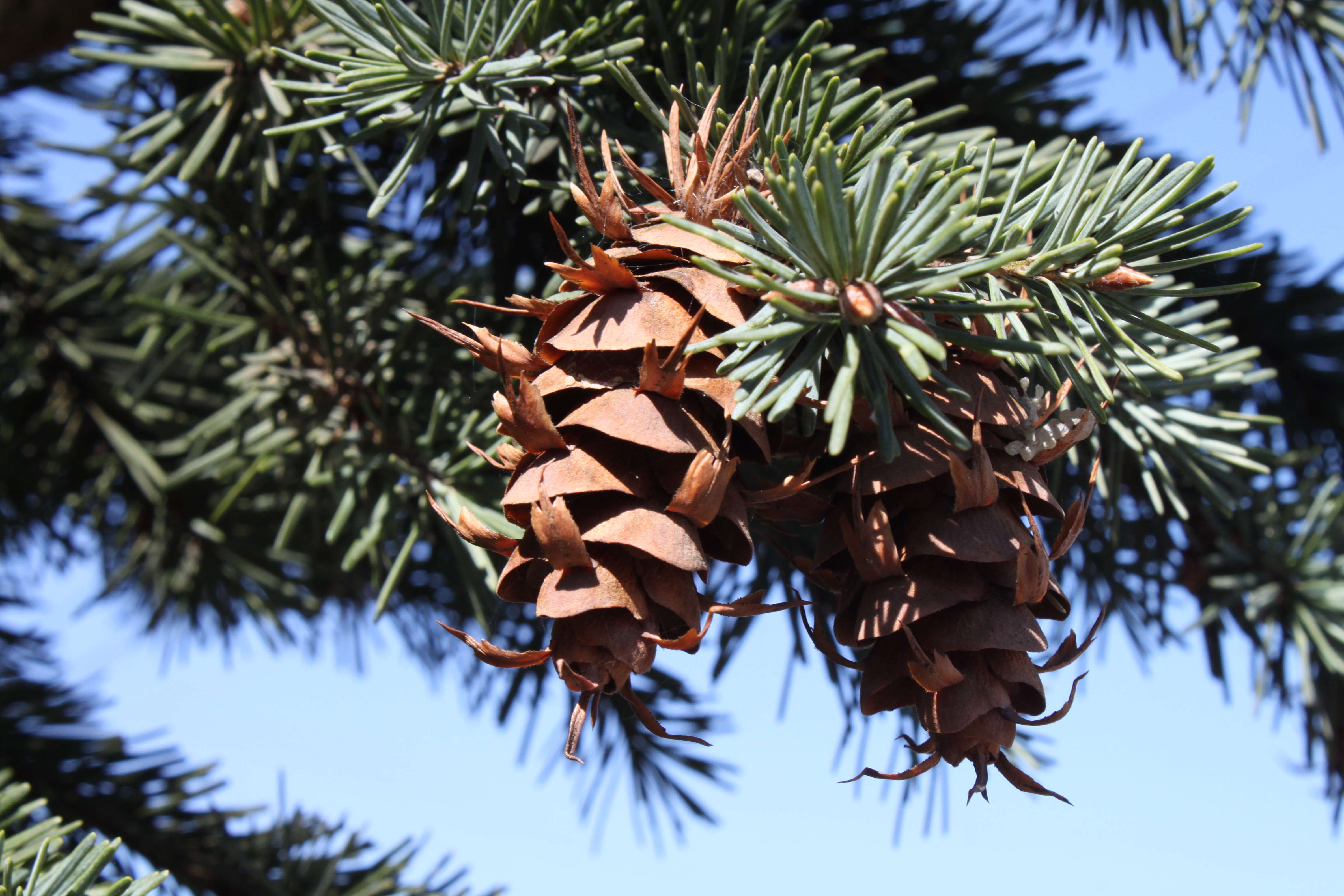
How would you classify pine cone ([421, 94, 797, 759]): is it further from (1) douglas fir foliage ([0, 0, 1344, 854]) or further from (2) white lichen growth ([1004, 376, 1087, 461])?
(2) white lichen growth ([1004, 376, 1087, 461])

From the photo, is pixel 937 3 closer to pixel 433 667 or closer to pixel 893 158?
pixel 893 158

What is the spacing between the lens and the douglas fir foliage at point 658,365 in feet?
1.21

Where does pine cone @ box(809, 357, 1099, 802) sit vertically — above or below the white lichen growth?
below

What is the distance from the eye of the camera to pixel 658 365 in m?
0.36

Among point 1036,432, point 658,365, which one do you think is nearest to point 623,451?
point 658,365

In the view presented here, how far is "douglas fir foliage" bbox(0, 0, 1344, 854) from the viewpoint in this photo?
369 millimetres

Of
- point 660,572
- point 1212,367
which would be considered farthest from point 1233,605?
point 660,572

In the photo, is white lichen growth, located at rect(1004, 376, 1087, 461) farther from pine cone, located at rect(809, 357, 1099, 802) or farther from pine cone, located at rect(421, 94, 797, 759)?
pine cone, located at rect(421, 94, 797, 759)

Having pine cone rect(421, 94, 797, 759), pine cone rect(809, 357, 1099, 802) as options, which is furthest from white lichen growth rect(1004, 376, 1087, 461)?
pine cone rect(421, 94, 797, 759)

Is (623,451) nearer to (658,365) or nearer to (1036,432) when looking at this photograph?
(658,365)

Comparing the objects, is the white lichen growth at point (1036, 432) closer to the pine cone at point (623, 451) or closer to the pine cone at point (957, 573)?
the pine cone at point (957, 573)

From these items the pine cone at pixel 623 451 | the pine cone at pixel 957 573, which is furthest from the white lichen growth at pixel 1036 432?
the pine cone at pixel 623 451

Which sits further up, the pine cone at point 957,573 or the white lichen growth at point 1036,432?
the white lichen growth at point 1036,432

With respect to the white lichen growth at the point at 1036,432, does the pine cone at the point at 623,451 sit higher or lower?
lower
